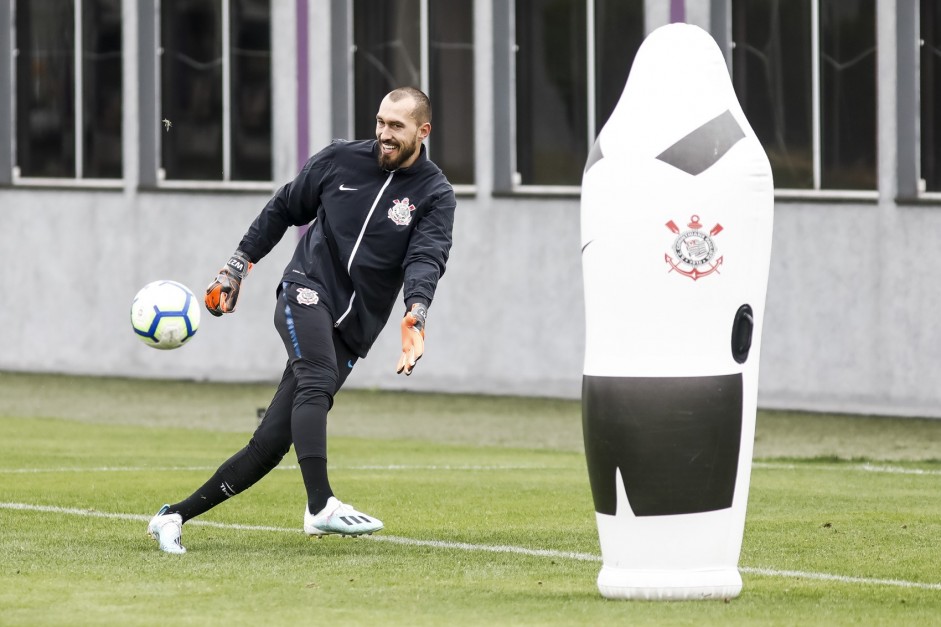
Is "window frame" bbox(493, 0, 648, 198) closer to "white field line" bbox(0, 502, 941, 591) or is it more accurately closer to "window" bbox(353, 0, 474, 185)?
"window" bbox(353, 0, 474, 185)

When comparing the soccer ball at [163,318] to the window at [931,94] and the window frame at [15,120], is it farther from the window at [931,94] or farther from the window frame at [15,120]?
the window frame at [15,120]

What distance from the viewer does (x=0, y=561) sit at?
8.64 m

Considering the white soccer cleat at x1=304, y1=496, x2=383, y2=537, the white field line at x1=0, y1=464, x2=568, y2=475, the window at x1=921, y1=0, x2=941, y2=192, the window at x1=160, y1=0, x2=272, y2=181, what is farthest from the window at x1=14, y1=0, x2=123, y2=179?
the white soccer cleat at x1=304, y1=496, x2=383, y2=537

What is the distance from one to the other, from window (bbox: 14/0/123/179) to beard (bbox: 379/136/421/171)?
15912 mm

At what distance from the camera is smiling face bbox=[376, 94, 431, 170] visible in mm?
8922

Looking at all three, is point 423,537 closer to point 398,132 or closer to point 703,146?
point 398,132

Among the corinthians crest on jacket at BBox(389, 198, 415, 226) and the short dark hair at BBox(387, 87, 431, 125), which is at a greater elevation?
the short dark hair at BBox(387, 87, 431, 125)

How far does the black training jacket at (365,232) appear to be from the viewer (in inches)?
354

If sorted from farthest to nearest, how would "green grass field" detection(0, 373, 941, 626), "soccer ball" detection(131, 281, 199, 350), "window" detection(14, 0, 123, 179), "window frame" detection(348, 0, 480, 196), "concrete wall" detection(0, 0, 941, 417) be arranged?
"window" detection(14, 0, 123, 179)
"window frame" detection(348, 0, 480, 196)
"concrete wall" detection(0, 0, 941, 417)
"soccer ball" detection(131, 281, 199, 350)
"green grass field" detection(0, 373, 941, 626)

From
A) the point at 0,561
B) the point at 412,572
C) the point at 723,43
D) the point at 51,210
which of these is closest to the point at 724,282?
the point at 412,572

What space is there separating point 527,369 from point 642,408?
15370 millimetres

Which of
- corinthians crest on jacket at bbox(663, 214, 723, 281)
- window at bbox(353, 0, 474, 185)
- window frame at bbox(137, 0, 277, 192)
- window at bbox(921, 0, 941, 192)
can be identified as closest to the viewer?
corinthians crest on jacket at bbox(663, 214, 723, 281)

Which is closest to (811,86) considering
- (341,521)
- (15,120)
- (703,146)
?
(15,120)

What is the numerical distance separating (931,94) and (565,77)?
4.13 meters
